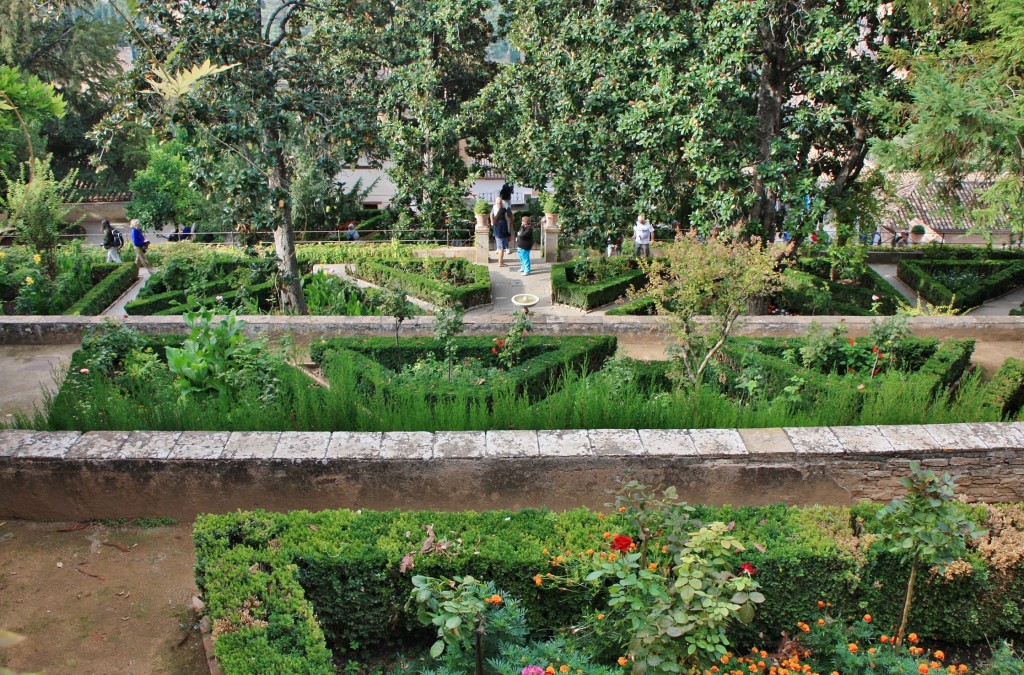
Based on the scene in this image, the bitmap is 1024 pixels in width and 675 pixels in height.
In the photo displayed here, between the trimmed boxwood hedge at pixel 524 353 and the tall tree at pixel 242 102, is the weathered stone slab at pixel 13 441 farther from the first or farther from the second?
the tall tree at pixel 242 102

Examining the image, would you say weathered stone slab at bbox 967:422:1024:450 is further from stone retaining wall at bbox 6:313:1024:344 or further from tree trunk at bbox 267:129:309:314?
tree trunk at bbox 267:129:309:314

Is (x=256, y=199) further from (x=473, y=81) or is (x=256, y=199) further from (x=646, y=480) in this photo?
(x=473, y=81)

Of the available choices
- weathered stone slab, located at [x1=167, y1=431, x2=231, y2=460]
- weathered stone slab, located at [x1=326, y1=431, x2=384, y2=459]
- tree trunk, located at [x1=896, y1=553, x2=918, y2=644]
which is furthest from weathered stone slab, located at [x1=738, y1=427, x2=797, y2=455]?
weathered stone slab, located at [x1=167, y1=431, x2=231, y2=460]

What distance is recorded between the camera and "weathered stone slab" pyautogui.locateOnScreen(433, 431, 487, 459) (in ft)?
17.7

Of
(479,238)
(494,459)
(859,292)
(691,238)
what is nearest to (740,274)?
(691,238)

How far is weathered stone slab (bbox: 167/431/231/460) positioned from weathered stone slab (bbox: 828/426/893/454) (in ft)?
13.5

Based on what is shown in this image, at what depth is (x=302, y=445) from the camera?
549cm

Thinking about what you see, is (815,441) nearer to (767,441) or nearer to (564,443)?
(767,441)

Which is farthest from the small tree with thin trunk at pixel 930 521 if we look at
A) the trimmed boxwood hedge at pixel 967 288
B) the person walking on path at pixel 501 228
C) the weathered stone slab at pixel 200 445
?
the person walking on path at pixel 501 228

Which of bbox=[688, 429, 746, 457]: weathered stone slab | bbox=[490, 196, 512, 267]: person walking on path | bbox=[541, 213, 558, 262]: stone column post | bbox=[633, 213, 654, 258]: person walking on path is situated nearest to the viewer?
bbox=[688, 429, 746, 457]: weathered stone slab

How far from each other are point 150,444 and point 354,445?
1.35 m

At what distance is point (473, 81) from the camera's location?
2366cm

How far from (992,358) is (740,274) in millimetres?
3121

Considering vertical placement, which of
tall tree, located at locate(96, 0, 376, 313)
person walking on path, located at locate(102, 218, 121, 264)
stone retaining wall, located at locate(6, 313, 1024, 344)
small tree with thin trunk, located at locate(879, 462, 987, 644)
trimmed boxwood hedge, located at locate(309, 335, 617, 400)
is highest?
tall tree, located at locate(96, 0, 376, 313)
